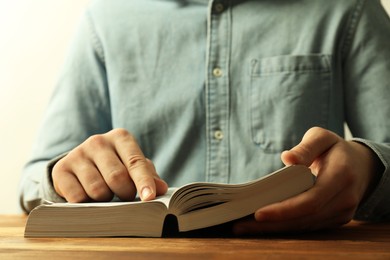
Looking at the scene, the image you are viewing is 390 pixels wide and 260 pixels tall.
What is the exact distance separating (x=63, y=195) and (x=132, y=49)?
1.55 feet

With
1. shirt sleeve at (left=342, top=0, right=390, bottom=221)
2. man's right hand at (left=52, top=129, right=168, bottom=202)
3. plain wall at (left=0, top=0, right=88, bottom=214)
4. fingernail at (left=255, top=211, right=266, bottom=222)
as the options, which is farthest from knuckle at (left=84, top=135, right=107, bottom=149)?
plain wall at (left=0, top=0, right=88, bottom=214)

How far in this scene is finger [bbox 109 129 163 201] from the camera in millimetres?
745

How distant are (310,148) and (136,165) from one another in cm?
23

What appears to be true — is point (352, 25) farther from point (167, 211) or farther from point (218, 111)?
point (167, 211)

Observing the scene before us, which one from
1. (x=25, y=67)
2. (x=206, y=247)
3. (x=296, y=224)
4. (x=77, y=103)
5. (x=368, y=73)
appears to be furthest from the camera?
(x=25, y=67)

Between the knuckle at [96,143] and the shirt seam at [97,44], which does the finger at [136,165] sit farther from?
the shirt seam at [97,44]

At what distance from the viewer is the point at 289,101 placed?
115 cm

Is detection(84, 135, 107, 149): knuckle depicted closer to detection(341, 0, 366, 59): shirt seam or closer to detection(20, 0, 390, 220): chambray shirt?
detection(20, 0, 390, 220): chambray shirt

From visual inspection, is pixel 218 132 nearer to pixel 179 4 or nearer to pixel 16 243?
pixel 179 4

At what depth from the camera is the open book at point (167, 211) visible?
703mm

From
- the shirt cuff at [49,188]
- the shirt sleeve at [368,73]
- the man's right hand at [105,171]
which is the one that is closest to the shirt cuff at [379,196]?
the shirt sleeve at [368,73]

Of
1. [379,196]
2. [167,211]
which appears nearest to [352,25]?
[379,196]

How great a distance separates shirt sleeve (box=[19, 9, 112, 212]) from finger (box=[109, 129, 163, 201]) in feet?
1.21

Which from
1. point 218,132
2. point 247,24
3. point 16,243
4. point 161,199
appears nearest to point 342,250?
point 161,199
